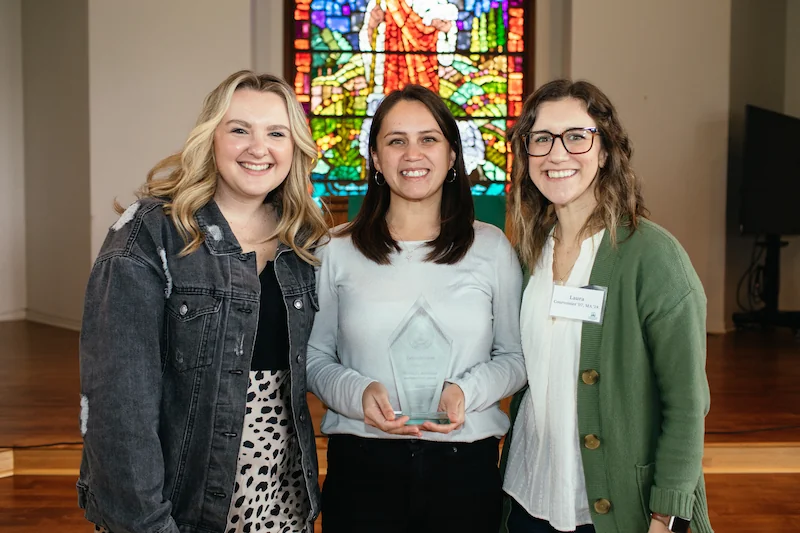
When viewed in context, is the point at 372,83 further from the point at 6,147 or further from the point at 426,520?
the point at 426,520

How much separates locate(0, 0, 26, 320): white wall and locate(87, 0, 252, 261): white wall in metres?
1.65

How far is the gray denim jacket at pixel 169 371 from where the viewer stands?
1.27 metres

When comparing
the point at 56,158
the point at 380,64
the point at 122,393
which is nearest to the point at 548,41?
the point at 380,64

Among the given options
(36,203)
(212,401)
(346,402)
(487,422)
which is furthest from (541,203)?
(36,203)

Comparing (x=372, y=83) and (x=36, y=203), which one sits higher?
(x=372, y=83)

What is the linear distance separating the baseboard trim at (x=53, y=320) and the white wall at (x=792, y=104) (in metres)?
7.30

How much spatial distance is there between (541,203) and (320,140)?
17.8 ft

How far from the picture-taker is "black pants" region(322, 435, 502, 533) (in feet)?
5.04

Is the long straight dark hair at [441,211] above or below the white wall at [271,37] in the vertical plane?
below

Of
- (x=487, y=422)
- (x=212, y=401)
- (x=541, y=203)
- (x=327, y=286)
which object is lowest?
(x=487, y=422)

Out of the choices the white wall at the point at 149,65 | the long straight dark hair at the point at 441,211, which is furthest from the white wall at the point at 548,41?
the long straight dark hair at the point at 441,211

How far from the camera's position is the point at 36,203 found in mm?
7391

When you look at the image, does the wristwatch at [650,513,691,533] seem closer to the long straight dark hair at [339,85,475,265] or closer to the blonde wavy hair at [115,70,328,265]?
the long straight dark hair at [339,85,475,265]

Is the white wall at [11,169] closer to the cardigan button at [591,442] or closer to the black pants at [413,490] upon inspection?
the black pants at [413,490]
